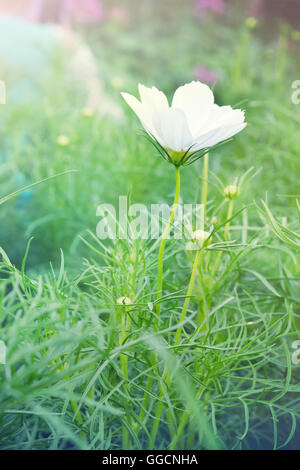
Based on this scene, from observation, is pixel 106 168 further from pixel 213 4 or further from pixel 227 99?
pixel 213 4

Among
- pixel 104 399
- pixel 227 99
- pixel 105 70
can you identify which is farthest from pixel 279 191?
pixel 105 70

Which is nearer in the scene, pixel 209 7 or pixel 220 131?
pixel 220 131

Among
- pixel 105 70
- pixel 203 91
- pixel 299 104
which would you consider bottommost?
pixel 203 91

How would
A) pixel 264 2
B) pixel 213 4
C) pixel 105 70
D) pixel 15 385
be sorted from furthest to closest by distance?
pixel 213 4 < pixel 264 2 < pixel 105 70 < pixel 15 385

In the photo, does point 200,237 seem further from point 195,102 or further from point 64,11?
point 64,11

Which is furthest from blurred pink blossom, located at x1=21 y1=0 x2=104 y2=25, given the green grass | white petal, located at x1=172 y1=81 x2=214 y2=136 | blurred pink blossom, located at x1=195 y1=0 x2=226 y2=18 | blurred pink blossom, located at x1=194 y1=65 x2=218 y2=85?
white petal, located at x1=172 y1=81 x2=214 y2=136

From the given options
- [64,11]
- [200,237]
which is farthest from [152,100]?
[64,11]

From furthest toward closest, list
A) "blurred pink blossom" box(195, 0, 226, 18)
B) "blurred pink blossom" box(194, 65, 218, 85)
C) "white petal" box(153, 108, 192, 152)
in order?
"blurred pink blossom" box(195, 0, 226, 18), "blurred pink blossom" box(194, 65, 218, 85), "white petal" box(153, 108, 192, 152)

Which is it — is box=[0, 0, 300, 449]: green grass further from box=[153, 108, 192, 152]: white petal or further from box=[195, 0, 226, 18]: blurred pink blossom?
box=[195, 0, 226, 18]: blurred pink blossom
